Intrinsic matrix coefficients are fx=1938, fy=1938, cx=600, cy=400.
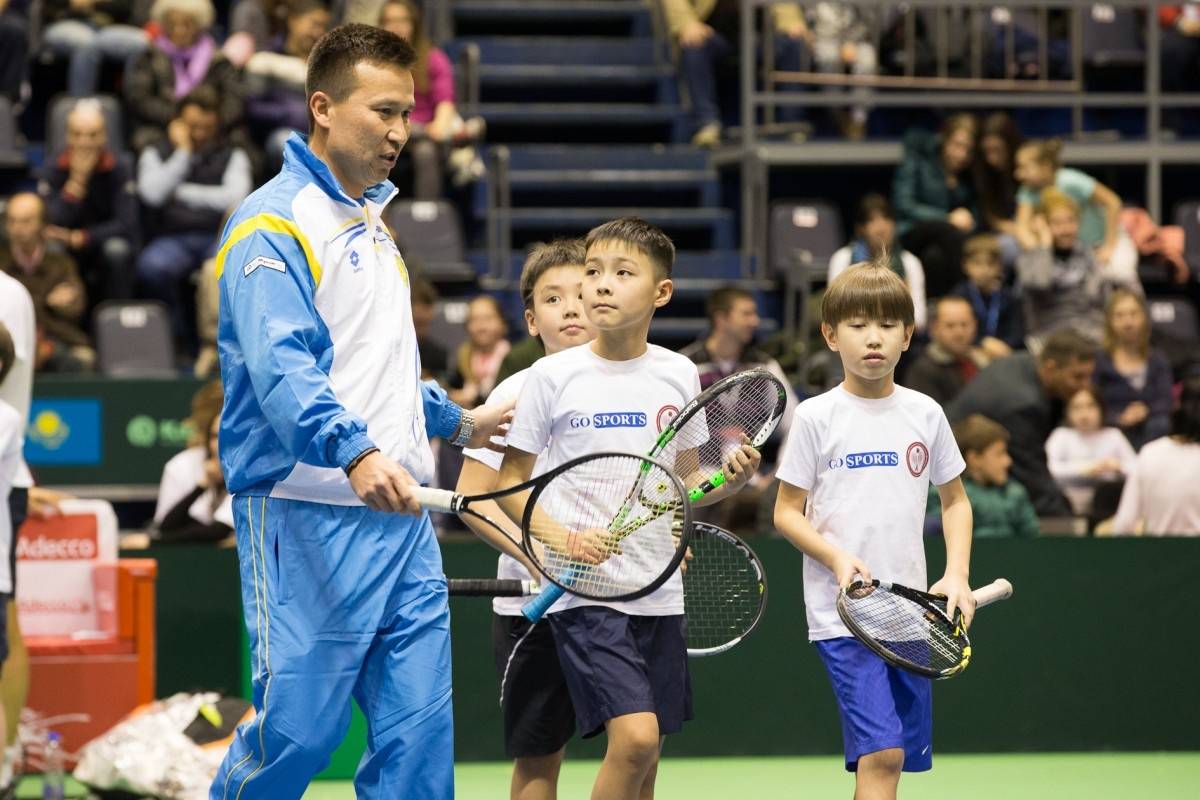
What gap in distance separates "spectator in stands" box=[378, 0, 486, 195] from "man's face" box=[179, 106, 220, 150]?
1243 millimetres

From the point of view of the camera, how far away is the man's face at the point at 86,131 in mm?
11242

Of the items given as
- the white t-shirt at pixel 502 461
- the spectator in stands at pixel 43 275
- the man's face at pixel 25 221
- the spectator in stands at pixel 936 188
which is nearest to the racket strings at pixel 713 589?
the white t-shirt at pixel 502 461

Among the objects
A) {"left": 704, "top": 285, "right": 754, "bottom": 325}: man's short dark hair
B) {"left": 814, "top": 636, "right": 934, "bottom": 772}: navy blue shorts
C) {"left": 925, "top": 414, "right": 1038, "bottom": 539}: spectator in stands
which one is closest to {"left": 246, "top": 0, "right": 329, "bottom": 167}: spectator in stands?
{"left": 704, "top": 285, "right": 754, "bottom": 325}: man's short dark hair

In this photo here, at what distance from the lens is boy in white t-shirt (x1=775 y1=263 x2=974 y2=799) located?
5215 millimetres

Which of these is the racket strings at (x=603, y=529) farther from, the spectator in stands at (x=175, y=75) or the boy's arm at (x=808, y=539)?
the spectator in stands at (x=175, y=75)

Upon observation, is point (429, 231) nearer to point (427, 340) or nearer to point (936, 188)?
point (427, 340)

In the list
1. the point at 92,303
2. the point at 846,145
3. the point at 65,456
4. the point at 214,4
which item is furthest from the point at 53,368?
the point at 846,145

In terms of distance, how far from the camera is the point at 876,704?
5.17 metres

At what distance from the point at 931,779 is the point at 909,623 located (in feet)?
10.1

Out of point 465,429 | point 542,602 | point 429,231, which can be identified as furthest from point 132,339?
point 542,602

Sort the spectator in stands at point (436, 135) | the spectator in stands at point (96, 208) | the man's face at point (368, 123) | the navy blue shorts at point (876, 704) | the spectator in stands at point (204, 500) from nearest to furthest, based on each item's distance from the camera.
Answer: the man's face at point (368, 123), the navy blue shorts at point (876, 704), the spectator in stands at point (204, 500), the spectator in stands at point (96, 208), the spectator in stands at point (436, 135)

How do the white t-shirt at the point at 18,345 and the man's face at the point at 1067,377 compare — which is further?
the man's face at the point at 1067,377

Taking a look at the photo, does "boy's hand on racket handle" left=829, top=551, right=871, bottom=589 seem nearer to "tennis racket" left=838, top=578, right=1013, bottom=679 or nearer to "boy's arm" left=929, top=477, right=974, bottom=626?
"tennis racket" left=838, top=578, right=1013, bottom=679

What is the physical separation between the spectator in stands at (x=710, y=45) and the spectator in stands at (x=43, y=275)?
4.72 metres
